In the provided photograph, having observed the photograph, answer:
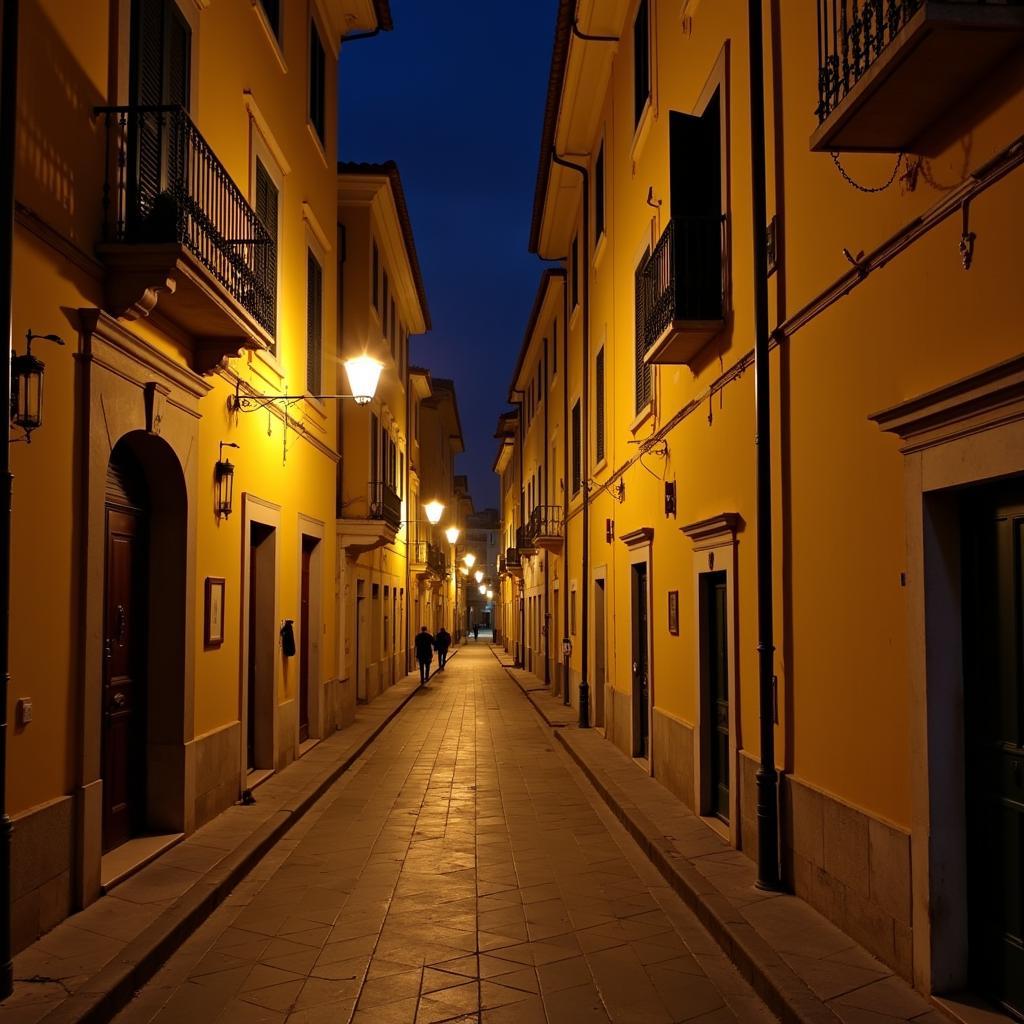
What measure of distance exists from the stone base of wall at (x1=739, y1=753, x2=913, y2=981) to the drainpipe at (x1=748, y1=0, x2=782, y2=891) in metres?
0.13

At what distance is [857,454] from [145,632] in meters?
5.83

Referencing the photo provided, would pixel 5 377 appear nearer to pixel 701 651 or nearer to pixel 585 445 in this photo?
pixel 701 651

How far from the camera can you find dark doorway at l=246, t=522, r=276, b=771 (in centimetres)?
1238

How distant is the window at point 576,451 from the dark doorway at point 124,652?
524 inches

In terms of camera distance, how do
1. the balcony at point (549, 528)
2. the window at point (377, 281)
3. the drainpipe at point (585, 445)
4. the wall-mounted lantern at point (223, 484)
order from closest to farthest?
the wall-mounted lantern at point (223, 484)
the drainpipe at point (585, 445)
the window at point (377, 281)
the balcony at point (549, 528)

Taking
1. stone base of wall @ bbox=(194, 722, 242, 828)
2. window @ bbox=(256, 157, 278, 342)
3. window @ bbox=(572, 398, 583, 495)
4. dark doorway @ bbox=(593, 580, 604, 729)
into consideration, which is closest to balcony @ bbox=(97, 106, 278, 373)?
window @ bbox=(256, 157, 278, 342)

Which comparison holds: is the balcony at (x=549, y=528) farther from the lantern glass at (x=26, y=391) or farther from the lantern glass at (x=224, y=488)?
the lantern glass at (x=26, y=391)

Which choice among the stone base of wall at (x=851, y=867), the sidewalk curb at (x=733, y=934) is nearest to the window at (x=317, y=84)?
the sidewalk curb at (x=733, y=934)

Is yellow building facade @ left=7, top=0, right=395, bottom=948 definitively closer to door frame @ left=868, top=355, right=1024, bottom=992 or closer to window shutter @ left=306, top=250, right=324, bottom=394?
window shutter @ left=306, top=250, right=324, bottom=394

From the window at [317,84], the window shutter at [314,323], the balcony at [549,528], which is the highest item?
the window at [317,84]

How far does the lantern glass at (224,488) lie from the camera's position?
9969 millimetres

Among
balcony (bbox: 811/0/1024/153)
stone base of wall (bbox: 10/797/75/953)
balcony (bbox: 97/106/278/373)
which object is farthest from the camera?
balcony (bbox: 97/106/278/373)

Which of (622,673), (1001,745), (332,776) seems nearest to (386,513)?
(622,673)

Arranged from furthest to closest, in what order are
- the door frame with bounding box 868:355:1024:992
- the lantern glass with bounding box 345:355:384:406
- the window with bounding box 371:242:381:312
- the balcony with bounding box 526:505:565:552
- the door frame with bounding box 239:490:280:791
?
the balcony with bounding box 526:505:565:552 → the window with bounding box 371:242:381:312 → the lantern glass with bounding box 345:355:384:406 → the door frame with bounding box 239:490:280:791 → the door frame with bounding box 868:355:1024:992
